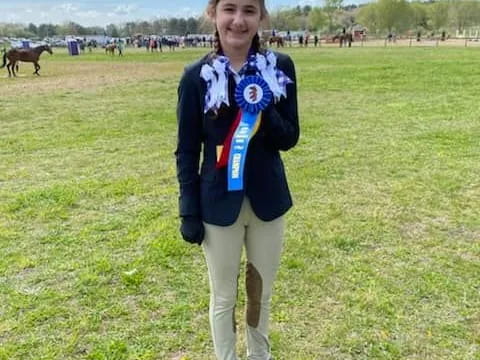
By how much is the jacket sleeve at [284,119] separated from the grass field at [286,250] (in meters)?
1.21

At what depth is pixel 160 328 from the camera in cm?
275

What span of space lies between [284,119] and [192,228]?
54 cm

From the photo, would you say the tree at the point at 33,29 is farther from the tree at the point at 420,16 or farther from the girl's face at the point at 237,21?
the girl's face at the point at 237,21

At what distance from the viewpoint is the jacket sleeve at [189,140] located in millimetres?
1803

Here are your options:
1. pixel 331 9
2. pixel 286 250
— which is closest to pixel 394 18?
pixel 331 9

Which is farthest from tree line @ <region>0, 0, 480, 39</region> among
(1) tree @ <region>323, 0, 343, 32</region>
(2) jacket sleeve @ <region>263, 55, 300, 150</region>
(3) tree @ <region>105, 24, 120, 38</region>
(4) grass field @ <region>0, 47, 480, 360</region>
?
(2) jacket sleeve @ <region>263, 55, 300, 150</region>

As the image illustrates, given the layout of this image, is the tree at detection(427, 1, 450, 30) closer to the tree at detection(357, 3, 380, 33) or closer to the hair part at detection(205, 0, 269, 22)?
the tree at detection(357, 3, 380, 33)

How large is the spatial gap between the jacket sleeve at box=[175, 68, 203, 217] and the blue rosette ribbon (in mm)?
146

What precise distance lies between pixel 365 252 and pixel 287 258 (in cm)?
59

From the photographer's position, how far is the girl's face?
1726 mm

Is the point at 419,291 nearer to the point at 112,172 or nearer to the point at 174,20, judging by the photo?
the point at 112,172

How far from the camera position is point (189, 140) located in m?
1.86

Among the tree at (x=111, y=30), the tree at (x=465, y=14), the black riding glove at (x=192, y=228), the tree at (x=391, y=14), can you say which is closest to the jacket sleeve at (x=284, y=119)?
the black riding glove at (x=192, y=228)

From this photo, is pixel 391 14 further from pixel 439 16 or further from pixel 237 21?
pixel 237 21
